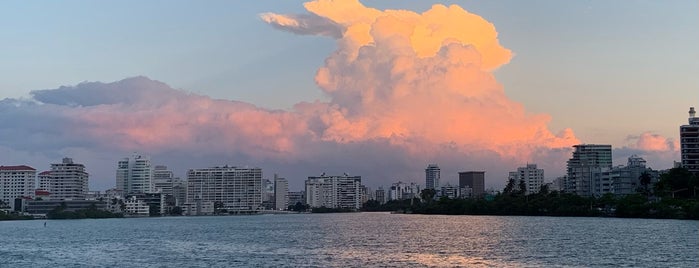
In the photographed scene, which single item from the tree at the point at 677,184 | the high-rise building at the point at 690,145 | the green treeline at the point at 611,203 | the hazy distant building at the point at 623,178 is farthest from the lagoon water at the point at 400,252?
the hazy distant building at the point at 623,178

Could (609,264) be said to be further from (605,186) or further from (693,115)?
(605,186)

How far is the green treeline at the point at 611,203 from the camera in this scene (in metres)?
108

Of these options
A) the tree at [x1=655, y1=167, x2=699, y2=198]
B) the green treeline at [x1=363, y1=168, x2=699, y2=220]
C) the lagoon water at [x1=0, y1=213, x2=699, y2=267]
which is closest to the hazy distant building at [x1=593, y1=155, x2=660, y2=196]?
the green treeline at [x1=363, y1=168, x2=699, y2=220]

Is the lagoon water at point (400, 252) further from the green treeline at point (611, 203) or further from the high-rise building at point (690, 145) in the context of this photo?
the high-rise building at point (690, 145)

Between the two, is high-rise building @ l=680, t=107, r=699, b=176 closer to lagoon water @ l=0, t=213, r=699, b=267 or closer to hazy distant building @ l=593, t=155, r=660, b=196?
hazy distant building @ l=593, t=155, r=660, b=196

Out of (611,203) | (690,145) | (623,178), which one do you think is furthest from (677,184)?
(623,178)

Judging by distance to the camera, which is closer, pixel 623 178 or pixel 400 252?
pixel 400 252

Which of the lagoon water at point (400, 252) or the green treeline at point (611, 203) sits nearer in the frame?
the lagoon water at point (400, 252)

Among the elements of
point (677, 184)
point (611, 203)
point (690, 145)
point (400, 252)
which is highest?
point (690, 145)

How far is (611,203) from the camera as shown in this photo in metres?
124

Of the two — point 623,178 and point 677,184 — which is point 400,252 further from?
point 623,178

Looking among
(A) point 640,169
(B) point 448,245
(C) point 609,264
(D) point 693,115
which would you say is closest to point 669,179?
(D) point 693,115

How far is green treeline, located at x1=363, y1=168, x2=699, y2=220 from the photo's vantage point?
108062 millimetres

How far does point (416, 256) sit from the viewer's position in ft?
169
